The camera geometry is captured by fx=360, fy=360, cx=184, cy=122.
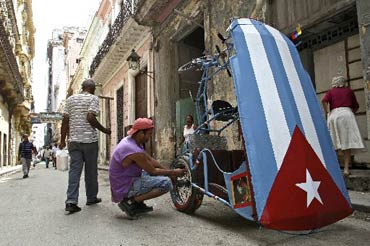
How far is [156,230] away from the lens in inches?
136

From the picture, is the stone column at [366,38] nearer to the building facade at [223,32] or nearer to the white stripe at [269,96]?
the building facade at [223,32]

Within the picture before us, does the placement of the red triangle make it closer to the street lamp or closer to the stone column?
the stone column

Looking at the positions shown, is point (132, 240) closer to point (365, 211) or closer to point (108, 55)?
point (365, 211)

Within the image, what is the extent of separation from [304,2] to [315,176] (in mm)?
4409

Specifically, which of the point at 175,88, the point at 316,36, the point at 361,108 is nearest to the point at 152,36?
the point at 175,88

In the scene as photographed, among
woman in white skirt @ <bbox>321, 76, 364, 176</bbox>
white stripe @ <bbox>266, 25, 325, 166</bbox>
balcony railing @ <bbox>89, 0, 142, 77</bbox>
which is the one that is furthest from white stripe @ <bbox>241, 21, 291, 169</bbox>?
balcony railing @ <bbox>89, 0, 142, 77</bbox>

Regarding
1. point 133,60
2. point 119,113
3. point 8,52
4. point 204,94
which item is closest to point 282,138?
point 204,94

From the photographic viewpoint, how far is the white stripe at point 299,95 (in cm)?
304

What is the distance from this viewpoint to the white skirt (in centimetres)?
507

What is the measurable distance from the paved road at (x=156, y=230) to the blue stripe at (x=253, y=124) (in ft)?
1.79

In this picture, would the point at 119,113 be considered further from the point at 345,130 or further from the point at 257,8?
the point at 345,130

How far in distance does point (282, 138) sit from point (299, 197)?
48 cm

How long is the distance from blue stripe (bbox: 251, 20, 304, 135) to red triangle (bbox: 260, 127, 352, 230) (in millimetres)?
96

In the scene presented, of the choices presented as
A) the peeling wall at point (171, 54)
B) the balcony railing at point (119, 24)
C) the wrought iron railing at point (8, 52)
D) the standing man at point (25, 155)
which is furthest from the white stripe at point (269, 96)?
the wrought iron railing at point (8, 52)
